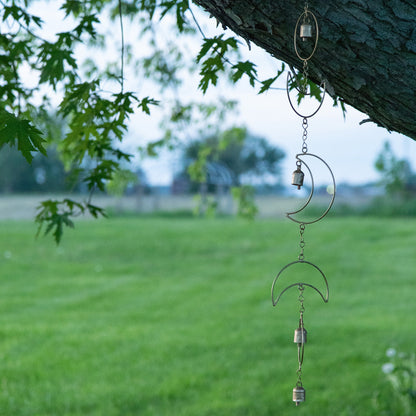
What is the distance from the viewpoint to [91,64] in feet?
18.1

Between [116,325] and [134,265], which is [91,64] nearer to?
[116,325]

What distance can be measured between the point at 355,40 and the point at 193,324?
481 cm

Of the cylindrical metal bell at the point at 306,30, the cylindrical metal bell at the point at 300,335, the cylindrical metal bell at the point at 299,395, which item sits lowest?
the cylindrical metal bell at the point at 299,395

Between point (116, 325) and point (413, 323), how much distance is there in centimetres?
332

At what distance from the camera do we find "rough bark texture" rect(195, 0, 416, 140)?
1.66 metres

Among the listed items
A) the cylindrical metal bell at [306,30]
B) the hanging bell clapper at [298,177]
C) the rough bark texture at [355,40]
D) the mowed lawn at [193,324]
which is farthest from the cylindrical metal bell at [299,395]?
the mowed lawn at [193,324]

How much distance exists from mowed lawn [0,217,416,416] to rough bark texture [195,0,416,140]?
286cm

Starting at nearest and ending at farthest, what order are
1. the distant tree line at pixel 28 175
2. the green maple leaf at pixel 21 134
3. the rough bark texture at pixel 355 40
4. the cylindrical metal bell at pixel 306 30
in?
the cylindrical metal bell at pixel 306 30 < the rough bark texture at pixel 355 40 < the green maple leaf at pixel 21 134 < the distant tree line at pixel 28 175

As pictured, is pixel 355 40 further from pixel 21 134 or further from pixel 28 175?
pixel 28 175

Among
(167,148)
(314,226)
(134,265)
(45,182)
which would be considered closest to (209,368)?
(167,148)

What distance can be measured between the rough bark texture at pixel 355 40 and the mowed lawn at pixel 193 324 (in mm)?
2859

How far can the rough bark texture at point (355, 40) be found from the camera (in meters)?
1.66

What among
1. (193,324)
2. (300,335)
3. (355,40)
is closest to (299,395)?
(300,335)

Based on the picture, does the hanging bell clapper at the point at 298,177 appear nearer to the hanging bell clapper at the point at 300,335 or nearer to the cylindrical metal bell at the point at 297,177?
the cylindrical metal bell at the point at 297,177
